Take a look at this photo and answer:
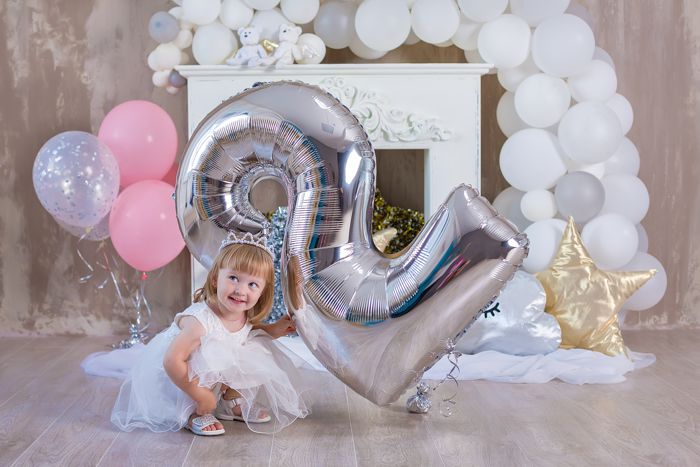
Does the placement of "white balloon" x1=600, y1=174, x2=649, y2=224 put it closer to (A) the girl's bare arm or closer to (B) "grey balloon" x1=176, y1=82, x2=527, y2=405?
(B) "grey balloon" x1=176, y1=82, x2=527, y2=405

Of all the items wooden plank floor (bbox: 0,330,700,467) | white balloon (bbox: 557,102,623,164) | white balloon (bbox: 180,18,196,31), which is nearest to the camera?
wooden plank floor (bbox: 0,330,700,467)

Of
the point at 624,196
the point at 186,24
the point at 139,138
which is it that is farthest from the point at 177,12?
the point at 624,196

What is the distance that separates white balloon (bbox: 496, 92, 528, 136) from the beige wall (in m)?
0.23

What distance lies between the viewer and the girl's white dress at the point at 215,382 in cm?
259

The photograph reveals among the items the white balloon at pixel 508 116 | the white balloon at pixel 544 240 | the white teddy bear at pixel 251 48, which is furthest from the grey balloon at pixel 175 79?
the white balloon at pixel 544 240

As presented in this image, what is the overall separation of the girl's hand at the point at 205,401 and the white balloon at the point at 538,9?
2263 mm

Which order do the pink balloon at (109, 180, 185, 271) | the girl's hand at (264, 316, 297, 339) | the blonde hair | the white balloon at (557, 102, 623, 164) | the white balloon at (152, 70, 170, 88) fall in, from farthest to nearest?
the white balloon at (152, 70, 170, 88) < the white balloon at (557, 102, 623, 164) < the pink balloon at (109, 180, 185, 271) < the girl's hand at (264, 316, 297, 339) < the blonde hair

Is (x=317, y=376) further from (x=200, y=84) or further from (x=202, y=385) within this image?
(x=200, y=84)

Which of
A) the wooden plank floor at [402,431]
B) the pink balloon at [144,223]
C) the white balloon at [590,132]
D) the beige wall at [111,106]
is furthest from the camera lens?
the beige wall at [111,106]

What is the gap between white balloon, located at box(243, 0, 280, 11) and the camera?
3889 millimetres

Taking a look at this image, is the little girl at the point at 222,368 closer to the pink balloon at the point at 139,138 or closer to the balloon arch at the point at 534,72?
the pink balloon at the point at 139,138

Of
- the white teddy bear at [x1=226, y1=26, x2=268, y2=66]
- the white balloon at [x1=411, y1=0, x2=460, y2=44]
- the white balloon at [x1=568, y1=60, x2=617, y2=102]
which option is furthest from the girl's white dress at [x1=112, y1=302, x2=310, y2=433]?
the white balloon at [x1=568, y1=60, x2=617, y2=102]

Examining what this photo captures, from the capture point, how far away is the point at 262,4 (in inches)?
154

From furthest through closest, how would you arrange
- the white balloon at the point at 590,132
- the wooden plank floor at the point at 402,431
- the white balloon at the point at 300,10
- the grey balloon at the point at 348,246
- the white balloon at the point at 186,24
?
the white balloon at the point at 186,24, the white balloon at the point at 300,10, the white balloon at the point at 590,132, the grey balloon at the point at 348,246, the wooden plank floor at the point at 402,431
